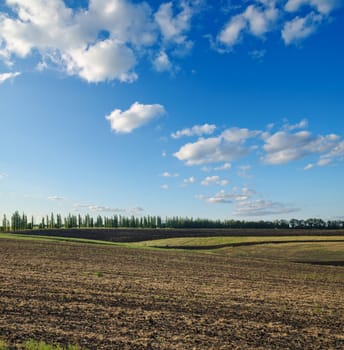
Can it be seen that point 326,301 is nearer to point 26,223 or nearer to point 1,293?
point 1,293

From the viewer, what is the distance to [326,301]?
1853 cm

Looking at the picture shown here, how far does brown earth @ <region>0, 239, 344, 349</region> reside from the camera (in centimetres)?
1035

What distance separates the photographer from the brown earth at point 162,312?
1035 cm

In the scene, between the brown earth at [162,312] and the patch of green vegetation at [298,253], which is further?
the patch of green vegetation at [298,253]

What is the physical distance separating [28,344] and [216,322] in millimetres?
6344

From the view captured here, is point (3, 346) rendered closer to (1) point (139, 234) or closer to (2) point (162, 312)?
(2) point (162, 312)

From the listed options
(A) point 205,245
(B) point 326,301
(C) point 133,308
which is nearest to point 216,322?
(C) point 133,308

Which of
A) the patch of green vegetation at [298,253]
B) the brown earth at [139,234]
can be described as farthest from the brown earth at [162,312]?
the brown earth at [139,234]

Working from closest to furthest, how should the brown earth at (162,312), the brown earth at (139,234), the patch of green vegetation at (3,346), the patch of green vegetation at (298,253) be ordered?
the patch of green vegetation at (3,346)
the brown earth at (162,312)
the patch of green vegetation at (298,253)
the brown earth at (139,234)

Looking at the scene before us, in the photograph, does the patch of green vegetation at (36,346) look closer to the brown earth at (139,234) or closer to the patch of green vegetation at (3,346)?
the patch of green vegetation at (3,346)

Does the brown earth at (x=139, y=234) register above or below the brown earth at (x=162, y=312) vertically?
below

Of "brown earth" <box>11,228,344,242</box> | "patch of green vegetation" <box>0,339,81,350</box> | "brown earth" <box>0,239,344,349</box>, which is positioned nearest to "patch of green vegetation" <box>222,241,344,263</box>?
"brown earth" <box>0,239,344,349</box>

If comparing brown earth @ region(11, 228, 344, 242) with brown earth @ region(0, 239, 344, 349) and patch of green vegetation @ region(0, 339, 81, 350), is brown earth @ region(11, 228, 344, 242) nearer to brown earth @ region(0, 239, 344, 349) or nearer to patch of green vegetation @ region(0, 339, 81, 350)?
brown earth @ region(0, 239, 344, 349)

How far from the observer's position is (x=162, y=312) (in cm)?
1373
